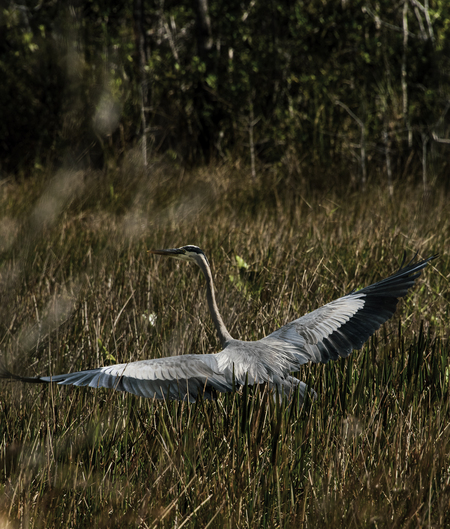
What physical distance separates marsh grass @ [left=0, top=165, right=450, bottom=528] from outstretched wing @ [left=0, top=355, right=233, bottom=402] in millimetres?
106

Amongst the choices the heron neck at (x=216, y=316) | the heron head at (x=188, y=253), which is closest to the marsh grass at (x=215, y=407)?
the heron neck at (x=216, y=316)

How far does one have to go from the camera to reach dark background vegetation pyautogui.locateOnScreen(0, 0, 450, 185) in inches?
324

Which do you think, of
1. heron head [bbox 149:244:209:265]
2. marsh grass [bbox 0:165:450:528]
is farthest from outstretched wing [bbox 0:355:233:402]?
heron head [bbox 149:244:209:265]

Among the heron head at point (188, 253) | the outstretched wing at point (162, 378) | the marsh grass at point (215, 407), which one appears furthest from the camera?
the heron head at point (188, 253)

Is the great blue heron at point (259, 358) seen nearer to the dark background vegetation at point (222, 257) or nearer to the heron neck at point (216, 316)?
the heron neck at point (216, 316)

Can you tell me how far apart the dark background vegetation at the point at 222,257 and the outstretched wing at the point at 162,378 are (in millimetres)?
111

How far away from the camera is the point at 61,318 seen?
10.9 feet

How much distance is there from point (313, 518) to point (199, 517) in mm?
322

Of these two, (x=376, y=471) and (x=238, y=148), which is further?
(x=238, y=148)

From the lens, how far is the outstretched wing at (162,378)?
193cm

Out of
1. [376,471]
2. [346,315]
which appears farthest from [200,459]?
[346,315]

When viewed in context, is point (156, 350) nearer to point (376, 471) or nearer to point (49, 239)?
point (376, 471)

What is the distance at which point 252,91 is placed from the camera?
9039mm

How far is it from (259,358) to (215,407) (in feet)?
0.92
